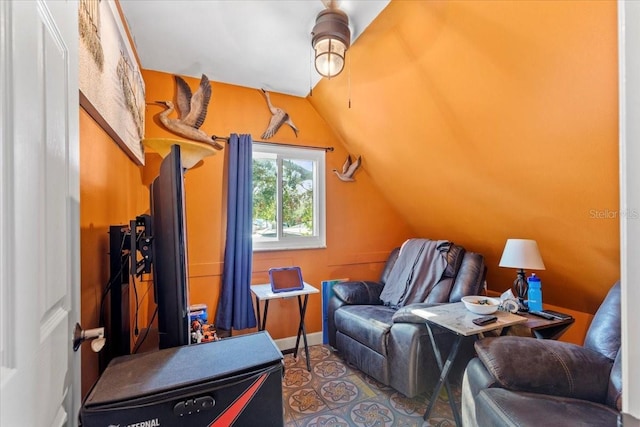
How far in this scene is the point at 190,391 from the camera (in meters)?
0.72

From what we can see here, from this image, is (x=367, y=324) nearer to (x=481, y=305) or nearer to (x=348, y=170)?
(x=481, y=305)

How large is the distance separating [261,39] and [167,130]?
113 centimetres

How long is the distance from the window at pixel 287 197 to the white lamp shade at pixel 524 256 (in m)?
1.67

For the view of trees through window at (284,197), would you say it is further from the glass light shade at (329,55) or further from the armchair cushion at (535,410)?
the armchair cushion at (535,410)

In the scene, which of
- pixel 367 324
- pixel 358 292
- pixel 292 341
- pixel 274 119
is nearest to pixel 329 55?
pixel 274 119

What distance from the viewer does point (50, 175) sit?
1.85 ft

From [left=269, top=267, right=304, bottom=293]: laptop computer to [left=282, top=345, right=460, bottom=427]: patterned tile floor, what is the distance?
705 mm

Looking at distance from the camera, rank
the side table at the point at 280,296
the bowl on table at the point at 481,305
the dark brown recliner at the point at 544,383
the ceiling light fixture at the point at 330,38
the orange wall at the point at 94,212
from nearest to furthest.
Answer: the orange wall at the point at 94,212
the dark brown recliner at the point at 544,383
the ceiling light fixture at the point at 330,38
the bowl on table at the point at 481,305
the side table at the point at 280,296

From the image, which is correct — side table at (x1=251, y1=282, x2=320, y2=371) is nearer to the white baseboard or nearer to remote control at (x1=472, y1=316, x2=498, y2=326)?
the white baseboard

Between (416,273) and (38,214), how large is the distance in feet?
8.69

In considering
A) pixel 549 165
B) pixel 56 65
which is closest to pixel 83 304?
pixel 56 65

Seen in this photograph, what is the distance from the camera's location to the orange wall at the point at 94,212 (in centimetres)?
107

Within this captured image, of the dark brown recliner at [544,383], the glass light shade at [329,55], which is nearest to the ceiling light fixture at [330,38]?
the glass light shade at [329,55]

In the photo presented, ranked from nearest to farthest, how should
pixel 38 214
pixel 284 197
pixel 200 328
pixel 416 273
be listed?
pixel 38 214, pixel 200 328, pixel 416 273, pixel 284 197
